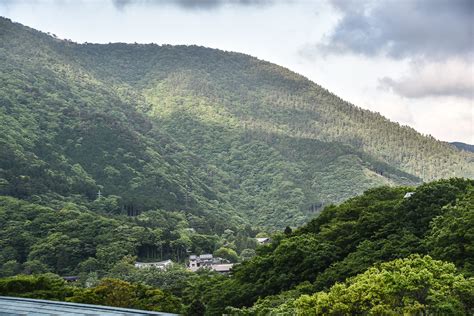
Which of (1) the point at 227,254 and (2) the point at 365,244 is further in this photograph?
(1) the point at 227,254

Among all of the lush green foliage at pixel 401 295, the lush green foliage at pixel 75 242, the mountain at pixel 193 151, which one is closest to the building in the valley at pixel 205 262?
the lush green foliage at pixel 75 242

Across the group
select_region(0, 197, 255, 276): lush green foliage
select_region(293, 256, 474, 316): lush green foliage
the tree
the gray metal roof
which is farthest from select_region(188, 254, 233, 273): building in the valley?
the gray metal roof

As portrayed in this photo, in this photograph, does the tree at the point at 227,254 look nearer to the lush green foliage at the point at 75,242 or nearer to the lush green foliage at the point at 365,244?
the lush green foliage at the point at 75,242

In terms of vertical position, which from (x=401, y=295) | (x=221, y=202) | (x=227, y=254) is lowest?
(x=227, y=254)

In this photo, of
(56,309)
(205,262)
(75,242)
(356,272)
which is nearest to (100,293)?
(356,272)

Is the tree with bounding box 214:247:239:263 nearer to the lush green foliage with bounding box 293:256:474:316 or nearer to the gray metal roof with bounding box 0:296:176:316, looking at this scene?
the lush green foliage with bounding box 293:256:474:316

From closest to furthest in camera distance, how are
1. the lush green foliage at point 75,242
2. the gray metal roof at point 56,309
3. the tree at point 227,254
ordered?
the gray metal roof at point 56,309, the lush green foliage at point 75,242, the tree at point 227,254

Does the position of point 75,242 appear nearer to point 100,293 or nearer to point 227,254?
point 227,254
